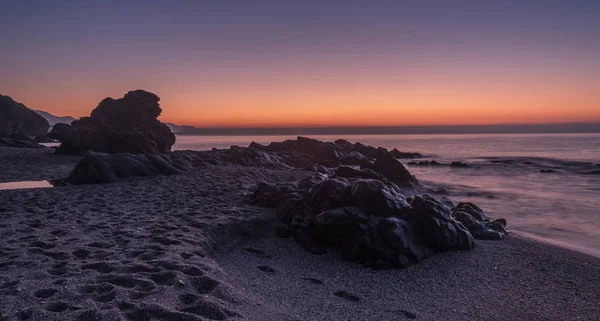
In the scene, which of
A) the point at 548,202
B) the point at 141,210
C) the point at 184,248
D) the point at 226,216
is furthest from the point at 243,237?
→ the point at 548,202

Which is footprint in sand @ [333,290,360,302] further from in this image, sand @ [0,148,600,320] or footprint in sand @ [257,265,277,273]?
footprint in sand @ [257,265,277,273]

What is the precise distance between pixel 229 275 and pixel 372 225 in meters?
2.85

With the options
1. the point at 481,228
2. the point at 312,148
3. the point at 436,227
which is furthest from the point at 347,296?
the point at 312,148

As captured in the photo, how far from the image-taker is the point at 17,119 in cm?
6309

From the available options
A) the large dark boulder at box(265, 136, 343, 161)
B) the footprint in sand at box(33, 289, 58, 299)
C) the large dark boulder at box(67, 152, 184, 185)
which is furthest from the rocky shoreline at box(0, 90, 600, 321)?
the large dark boulder at box(265, 136, 343, 161)

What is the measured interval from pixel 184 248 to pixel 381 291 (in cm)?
330

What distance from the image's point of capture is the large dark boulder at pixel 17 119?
59969mm

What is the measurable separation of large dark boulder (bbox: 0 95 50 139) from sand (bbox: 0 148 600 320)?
60210 millimetres

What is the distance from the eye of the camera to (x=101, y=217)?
8.28 meters

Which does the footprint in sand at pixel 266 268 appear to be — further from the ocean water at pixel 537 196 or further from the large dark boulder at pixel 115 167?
the large dark boulder at pixel 115 167

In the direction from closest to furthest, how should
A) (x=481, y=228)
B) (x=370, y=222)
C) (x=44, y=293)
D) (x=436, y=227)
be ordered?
(x=44, y=293), (x=370, y=222), (x=436, y=227), (x=481, y=228)

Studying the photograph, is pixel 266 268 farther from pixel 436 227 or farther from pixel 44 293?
pixel 436 227

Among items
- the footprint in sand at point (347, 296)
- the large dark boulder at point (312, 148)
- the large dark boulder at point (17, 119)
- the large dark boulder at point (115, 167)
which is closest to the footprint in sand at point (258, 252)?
the footprint in sand at point (347, 296)

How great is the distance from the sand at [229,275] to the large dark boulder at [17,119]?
60.2 meters
